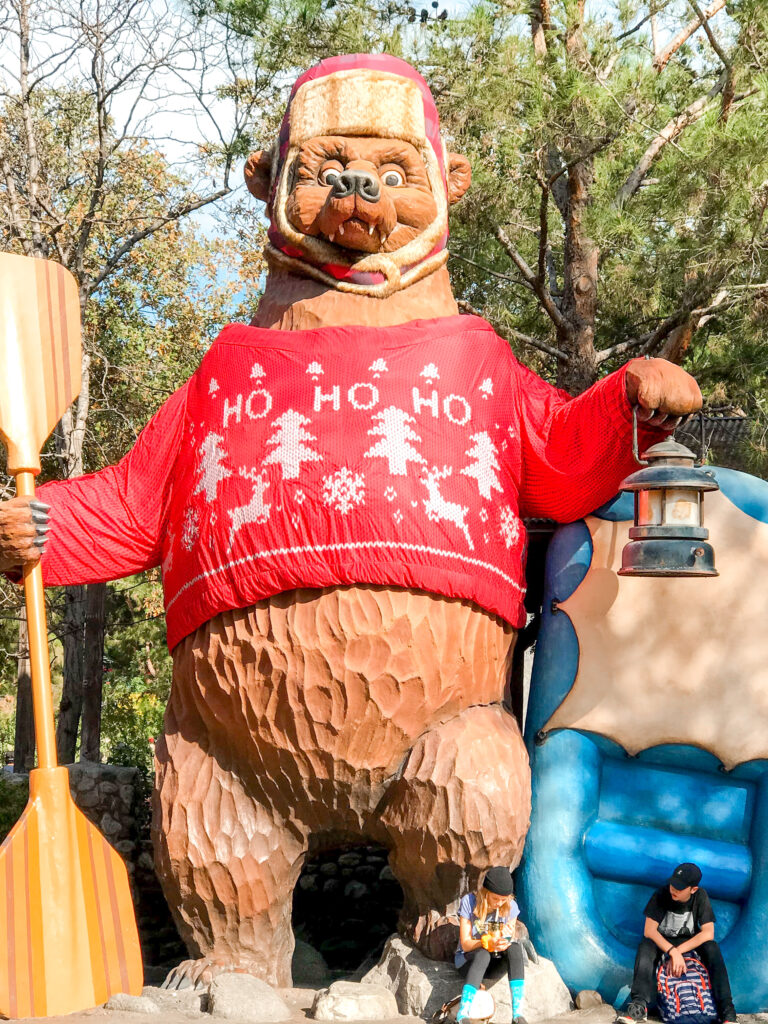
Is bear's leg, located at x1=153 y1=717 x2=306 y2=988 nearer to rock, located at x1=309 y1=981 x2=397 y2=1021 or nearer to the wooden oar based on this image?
the wooden oar

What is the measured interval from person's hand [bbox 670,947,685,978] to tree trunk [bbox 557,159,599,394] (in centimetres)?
322

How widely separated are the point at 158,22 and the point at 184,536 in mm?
3994

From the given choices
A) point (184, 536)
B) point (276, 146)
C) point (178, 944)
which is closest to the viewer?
point (184, 536)

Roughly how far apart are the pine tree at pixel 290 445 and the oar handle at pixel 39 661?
2.52ft

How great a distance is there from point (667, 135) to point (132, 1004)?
159 inches

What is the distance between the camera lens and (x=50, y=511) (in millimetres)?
3889

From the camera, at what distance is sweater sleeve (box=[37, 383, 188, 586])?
12.9ft

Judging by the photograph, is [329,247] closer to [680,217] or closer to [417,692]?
[417,692]

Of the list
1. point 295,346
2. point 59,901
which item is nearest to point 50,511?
point 295,346

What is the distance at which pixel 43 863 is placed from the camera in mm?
3539

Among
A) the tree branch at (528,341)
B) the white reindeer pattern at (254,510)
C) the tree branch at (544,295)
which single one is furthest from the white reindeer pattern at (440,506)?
the tree branch at (544,295)

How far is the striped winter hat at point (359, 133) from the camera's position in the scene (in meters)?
3.86

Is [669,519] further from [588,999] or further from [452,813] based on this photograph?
[588,999]

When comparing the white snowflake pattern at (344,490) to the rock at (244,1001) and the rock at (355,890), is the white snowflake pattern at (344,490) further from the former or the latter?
the rock at (355,890)
